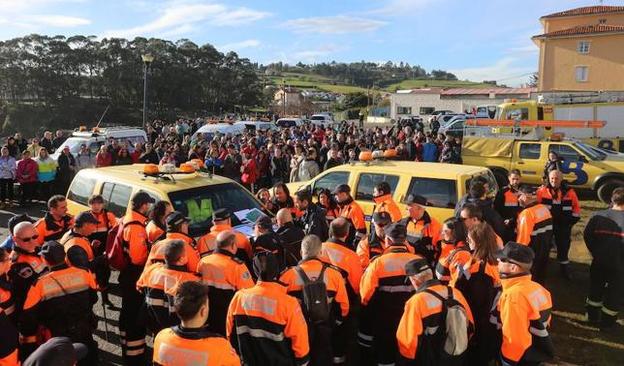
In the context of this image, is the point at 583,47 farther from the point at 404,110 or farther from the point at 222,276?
the point at 222,276

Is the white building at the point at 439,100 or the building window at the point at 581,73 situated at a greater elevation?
the building window at the point at 581,73

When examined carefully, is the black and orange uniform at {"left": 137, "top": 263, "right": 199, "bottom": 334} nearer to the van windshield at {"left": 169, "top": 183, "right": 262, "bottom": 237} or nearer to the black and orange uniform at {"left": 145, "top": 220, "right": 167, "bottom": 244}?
the black and orange uniform at {"left": 145, "top": 220, "right": 167, "bottom": 244}

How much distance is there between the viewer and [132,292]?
5168mm

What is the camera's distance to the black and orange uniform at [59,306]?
402 centimetres

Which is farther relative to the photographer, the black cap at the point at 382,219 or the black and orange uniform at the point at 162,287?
the black cap at the point at 382,219

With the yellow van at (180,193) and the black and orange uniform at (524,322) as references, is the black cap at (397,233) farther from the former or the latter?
the yellow van at (180,193)

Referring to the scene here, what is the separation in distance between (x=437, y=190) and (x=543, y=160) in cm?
773

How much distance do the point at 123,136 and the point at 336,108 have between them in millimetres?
60370

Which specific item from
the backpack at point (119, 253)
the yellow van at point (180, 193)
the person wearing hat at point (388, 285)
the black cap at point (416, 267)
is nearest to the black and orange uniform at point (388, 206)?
the yellow van at point (180, 193)

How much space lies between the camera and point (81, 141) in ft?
50.8

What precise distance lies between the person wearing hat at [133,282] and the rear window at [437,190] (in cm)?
408

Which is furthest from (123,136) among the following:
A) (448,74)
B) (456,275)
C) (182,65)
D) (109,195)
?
(448,74)

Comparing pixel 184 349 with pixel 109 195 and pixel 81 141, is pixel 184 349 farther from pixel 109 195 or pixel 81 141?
pixel 81 141

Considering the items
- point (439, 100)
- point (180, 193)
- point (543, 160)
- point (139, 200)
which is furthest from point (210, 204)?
point (439, 100)
